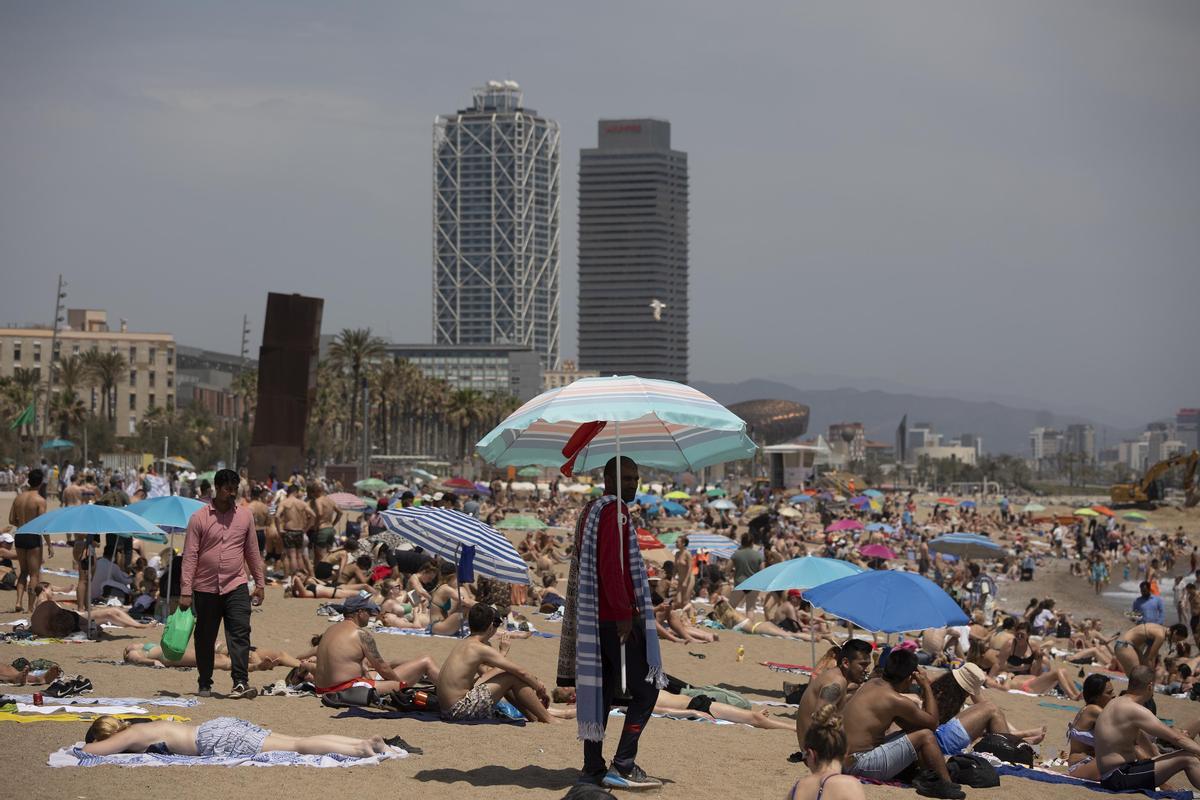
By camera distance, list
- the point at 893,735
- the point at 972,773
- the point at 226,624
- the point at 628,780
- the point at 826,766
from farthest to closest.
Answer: the point at 226,624 < the point at 972,773 < the point at 893,735 < the point at 628,780 < the point at 826,766

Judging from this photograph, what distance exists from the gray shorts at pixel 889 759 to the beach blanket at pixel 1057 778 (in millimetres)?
1289

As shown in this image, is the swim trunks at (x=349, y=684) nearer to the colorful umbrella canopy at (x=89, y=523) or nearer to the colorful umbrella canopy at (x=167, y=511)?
the colorful umbrella canopy at (x=89, y=523)

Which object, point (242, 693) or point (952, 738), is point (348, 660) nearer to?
point (242, 693)

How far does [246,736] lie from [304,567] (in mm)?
10435

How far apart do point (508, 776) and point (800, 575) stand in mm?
5458

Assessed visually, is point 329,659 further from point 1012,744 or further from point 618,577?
point 1012,744

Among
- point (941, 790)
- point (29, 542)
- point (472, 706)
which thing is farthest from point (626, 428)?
point (29, 542)

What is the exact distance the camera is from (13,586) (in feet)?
47.0

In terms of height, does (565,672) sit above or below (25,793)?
above

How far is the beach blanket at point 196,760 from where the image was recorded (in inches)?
256

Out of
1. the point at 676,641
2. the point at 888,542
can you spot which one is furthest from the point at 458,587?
the point at 888,542

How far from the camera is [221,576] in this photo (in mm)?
8438

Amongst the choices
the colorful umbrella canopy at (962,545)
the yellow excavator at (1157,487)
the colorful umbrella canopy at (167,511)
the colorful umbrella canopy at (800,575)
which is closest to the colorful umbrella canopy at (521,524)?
the colorful umbrella canopy at (962,545)

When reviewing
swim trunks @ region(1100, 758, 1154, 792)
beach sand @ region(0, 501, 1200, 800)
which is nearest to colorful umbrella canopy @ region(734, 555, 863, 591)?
beach sand @ region(0, 501, 1200, 800)
